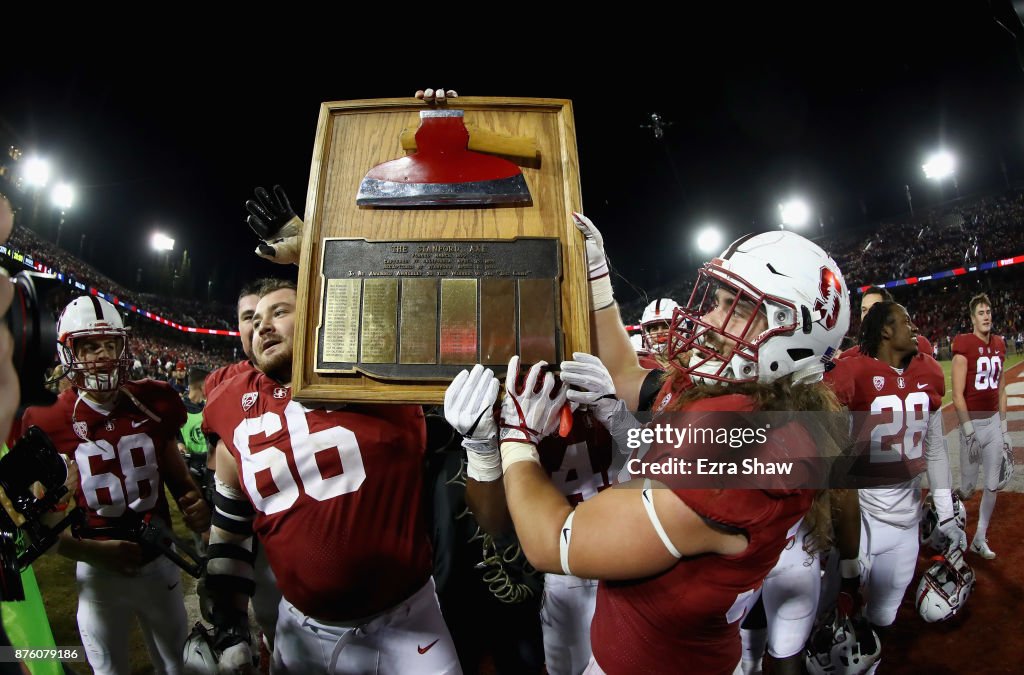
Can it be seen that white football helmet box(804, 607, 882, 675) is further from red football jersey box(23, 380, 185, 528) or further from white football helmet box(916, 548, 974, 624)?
red football jersey box(23, 380, 185, 528)

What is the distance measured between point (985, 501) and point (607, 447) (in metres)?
5.03

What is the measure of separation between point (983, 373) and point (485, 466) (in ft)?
21.2

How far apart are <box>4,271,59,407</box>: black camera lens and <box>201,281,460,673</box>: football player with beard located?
1.36 m

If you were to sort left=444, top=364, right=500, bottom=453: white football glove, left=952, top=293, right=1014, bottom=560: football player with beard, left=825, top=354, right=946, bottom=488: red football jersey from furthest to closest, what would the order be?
left=952, top=293, right=1014, bottom=560: football player with beard, left=825, top=354, right=946, bottom=488: red football jersey, left=444, top=364, right=500, bottom=453: white football glove

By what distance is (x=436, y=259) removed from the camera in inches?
63.6

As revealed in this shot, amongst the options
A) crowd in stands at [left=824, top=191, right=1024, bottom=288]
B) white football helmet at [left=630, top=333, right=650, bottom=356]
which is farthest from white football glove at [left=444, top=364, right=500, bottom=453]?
crowd in stands at [left=824, top=191, right=1024, bottom=288]

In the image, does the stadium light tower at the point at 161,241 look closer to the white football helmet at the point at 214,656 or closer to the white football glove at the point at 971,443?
the white football helmet at the point at 214,656

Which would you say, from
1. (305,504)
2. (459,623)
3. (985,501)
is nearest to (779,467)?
(305,504)

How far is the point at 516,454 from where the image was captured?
1.53 metres

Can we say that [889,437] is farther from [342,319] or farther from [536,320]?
[342,319]

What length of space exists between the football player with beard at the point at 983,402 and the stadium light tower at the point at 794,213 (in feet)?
59.4

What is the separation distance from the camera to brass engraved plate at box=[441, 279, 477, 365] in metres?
1.55

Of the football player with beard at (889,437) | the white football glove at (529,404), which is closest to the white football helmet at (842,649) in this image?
the football player with beard at (889,437)

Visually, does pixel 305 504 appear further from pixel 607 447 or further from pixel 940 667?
pixel 940 667
